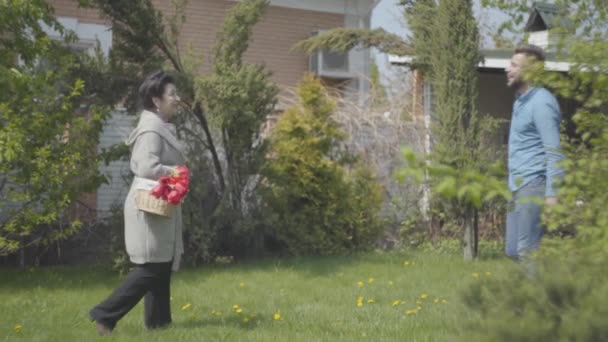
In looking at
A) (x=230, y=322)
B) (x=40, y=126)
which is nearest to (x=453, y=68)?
(x=40, y=126)

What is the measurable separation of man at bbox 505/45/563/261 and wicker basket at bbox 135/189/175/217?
7.65ft

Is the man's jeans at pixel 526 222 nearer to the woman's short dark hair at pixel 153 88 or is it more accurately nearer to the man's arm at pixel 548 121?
the man's arm at pixel 548 121

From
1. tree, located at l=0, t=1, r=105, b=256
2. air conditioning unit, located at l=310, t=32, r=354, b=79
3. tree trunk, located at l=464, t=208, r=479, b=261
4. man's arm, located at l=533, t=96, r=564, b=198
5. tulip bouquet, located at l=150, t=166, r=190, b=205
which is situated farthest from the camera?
air conditioning unit, located at l=310, t=32, r=354, b=79

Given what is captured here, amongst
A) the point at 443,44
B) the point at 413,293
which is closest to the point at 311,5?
the point at 443,44

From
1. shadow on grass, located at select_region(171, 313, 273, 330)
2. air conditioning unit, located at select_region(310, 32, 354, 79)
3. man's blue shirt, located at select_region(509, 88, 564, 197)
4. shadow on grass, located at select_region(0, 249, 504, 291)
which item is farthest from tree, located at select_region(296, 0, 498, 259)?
air conditioning unit, located at select_region(310, 32, 354, 79)

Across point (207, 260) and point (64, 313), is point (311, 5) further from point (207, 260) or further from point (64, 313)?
point (64, 313)

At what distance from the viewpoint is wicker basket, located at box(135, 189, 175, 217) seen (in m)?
5.23

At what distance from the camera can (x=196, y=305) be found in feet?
21.2

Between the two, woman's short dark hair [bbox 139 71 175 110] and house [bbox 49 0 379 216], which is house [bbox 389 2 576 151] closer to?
house [bbox 49 0 379 216]

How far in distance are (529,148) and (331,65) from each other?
12.4 metres

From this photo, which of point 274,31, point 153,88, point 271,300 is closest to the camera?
point 153,88

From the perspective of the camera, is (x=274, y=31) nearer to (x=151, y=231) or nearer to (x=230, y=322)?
(x=230, y=322)

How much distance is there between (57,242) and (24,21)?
8.76ft

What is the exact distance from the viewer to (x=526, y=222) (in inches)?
202
